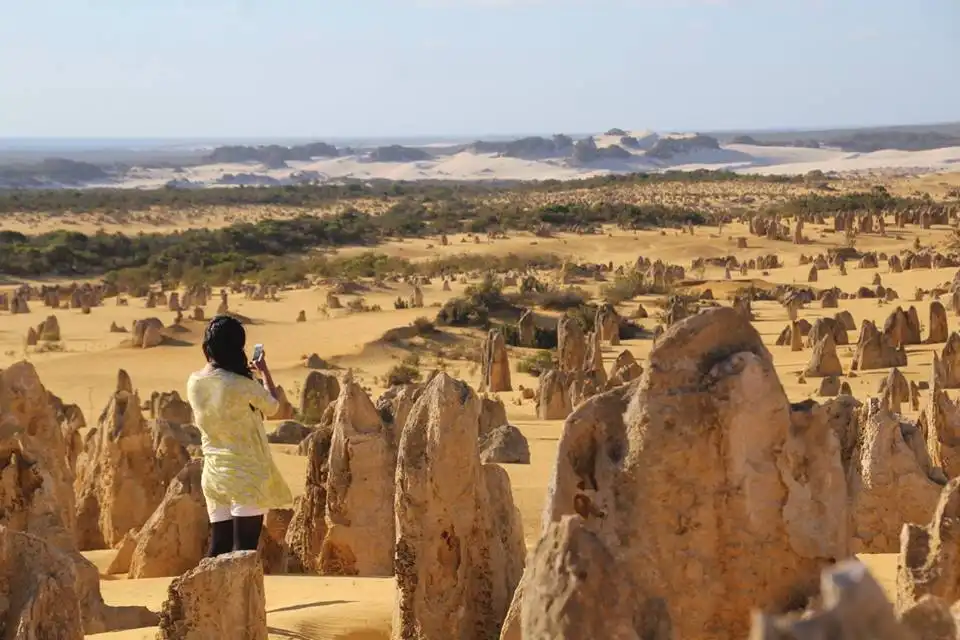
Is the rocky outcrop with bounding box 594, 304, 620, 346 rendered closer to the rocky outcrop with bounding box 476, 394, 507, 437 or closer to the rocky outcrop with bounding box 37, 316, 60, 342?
the rocky outcrop with bounding box 37, 316, 60, 342

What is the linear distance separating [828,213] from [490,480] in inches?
2100

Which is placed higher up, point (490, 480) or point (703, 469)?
point (703, 469)

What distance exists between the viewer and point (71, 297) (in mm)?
36188

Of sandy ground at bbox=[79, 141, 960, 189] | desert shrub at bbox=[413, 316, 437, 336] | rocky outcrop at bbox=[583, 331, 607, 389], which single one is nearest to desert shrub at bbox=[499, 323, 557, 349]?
desert shrub at bbox=[413, 316, 437, 336]

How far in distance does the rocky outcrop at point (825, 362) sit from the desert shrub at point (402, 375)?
6250mm

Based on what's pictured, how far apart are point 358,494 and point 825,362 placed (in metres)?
14.4

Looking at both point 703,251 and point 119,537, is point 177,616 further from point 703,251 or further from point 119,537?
point 703,251

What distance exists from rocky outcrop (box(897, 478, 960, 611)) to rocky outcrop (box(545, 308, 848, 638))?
0.67 m

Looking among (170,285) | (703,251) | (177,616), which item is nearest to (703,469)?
(177,616)

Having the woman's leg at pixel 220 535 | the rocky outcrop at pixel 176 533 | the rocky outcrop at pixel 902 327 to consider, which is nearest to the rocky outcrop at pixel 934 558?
the woman's leg at pixel 220 535

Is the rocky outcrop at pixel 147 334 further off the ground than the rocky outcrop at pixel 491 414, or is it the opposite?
the rocky outcrop at pixel 491 414

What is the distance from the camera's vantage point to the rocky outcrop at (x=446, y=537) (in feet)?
22.2

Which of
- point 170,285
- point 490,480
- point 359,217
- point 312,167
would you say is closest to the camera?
point 490,480

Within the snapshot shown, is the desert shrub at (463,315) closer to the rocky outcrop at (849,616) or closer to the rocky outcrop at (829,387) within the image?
the rocky outcrop at (829,387)
